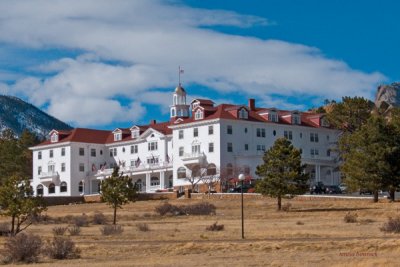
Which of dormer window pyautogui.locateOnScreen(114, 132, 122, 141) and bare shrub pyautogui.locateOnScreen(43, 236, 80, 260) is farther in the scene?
dormer window pyautogui.locateOnScreen(114, 132, 122, 141)

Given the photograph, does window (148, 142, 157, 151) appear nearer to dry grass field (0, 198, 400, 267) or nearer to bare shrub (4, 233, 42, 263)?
dry grass field (0, 198, 400, 267)

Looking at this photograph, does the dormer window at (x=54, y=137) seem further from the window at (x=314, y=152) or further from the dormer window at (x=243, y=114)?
the window at (x=314, y=152)

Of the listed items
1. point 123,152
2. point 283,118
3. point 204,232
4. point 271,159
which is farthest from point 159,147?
point 204,232

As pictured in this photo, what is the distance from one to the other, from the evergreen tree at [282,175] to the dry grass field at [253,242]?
303cm

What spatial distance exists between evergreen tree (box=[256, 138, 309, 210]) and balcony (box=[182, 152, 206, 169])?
3354 cm

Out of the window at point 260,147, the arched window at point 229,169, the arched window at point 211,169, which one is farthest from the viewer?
the window at point 260,147

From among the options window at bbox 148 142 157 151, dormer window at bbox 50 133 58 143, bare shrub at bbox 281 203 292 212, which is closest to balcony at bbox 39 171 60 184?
dormer window at bbox 50 133 58 143

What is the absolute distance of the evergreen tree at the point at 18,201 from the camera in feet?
151

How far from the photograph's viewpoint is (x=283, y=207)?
70.1 metres

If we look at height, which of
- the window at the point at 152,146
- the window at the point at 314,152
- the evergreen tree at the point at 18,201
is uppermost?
the window at the point at 152,146

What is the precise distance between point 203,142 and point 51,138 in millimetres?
31237

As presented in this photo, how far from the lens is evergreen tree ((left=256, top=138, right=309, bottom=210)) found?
69375 millimetres

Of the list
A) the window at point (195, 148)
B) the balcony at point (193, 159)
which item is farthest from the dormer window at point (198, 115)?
the balcony at point (193, 159)

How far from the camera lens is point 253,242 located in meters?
35.7
